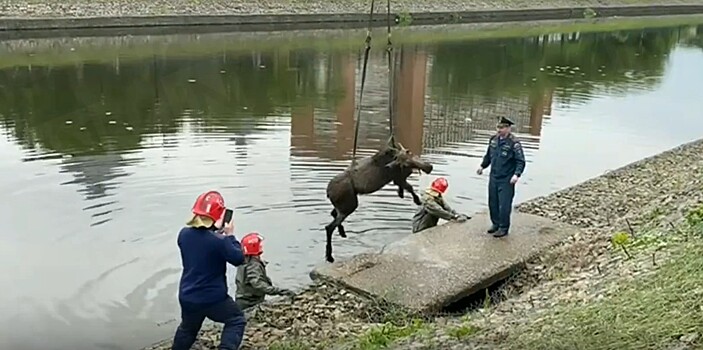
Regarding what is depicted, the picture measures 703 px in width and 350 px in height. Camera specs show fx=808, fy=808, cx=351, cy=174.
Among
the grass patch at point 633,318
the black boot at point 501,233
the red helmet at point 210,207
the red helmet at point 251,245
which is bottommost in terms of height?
the black boot at point 501,233

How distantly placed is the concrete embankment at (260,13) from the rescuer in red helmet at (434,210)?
25138 millimetres

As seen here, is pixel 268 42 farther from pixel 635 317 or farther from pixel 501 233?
pixel 635 317

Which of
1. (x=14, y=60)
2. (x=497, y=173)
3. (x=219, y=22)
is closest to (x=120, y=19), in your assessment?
(x=219, y=22)

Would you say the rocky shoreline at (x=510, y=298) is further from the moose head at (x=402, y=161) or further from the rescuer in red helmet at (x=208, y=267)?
the moose head at (x=402, y=161)

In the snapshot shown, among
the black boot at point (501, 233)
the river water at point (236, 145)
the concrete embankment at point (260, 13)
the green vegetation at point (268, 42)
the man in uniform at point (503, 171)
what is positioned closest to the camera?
the man in uniform at point (503, 171)

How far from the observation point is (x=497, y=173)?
344 inches

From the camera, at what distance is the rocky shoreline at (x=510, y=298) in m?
6.21

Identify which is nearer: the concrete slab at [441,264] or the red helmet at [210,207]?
the red helmet at [210,207]

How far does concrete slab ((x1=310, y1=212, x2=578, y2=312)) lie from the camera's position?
24.5 ft

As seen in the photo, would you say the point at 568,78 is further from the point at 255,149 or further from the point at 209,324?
the point at 209,324

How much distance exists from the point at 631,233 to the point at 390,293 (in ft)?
9.41

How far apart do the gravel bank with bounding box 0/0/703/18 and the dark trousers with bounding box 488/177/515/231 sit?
26.7 meters

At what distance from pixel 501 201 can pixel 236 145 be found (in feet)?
24.9

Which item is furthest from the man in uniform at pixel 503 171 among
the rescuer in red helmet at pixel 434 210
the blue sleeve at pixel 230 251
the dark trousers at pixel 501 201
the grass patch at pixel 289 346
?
the blue sleeve at pixel 230 251
